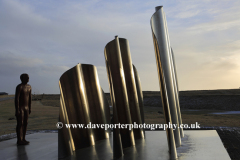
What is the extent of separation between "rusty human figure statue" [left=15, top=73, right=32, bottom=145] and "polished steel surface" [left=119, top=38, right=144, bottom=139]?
3236mm

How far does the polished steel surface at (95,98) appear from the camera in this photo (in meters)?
7.45

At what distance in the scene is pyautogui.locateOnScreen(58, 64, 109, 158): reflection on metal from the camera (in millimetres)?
5848

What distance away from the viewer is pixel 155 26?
18.5 feet

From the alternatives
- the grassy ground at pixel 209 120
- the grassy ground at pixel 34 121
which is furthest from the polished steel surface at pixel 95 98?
the grassy ground at pixel 209 120

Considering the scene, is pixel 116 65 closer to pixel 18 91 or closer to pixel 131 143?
pixel 131 143

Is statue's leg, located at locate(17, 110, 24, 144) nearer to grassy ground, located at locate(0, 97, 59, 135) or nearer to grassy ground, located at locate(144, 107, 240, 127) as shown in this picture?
grassy ground, located at locate(0, 97, 59, 135)

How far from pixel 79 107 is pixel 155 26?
3.13m

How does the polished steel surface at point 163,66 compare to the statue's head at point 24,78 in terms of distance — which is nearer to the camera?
the polished steel surface at point 163,66

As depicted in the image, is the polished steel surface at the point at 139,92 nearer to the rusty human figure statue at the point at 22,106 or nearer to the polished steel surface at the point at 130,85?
the polished steel surface at the point at 130,85

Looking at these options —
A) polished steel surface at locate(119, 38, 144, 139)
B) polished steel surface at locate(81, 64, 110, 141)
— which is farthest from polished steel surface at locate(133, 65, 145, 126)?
polished steel surface at locate(81, 64, 110, 141)

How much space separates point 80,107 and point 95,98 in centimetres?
94

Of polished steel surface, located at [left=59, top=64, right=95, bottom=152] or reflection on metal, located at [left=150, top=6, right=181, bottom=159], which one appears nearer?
reflection on metal, located at [left=150, top=6, right=181, bottom=159]

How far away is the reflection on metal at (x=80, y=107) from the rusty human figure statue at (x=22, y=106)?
69.1 inches

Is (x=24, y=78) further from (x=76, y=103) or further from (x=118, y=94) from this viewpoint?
(x=118, y=94)
